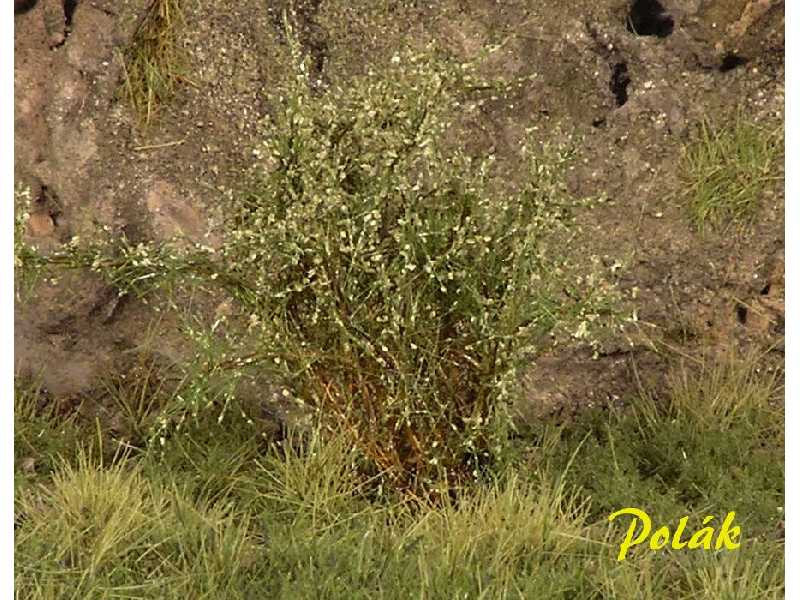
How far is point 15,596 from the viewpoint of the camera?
4.38 m

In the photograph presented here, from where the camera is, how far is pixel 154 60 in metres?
5.62

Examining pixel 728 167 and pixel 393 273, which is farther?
pixel 728 167

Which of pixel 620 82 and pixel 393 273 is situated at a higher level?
pixel 620 82

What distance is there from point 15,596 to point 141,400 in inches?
54.9

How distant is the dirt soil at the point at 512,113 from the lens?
5668 millimetres

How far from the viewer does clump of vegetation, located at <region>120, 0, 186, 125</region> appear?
5613 mm

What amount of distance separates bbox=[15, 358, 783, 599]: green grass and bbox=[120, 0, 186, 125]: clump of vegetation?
119 centimetres

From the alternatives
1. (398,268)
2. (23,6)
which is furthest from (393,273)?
(23,6)

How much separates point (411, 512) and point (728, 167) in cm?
178

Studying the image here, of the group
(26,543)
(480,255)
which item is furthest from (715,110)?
(26,543)
